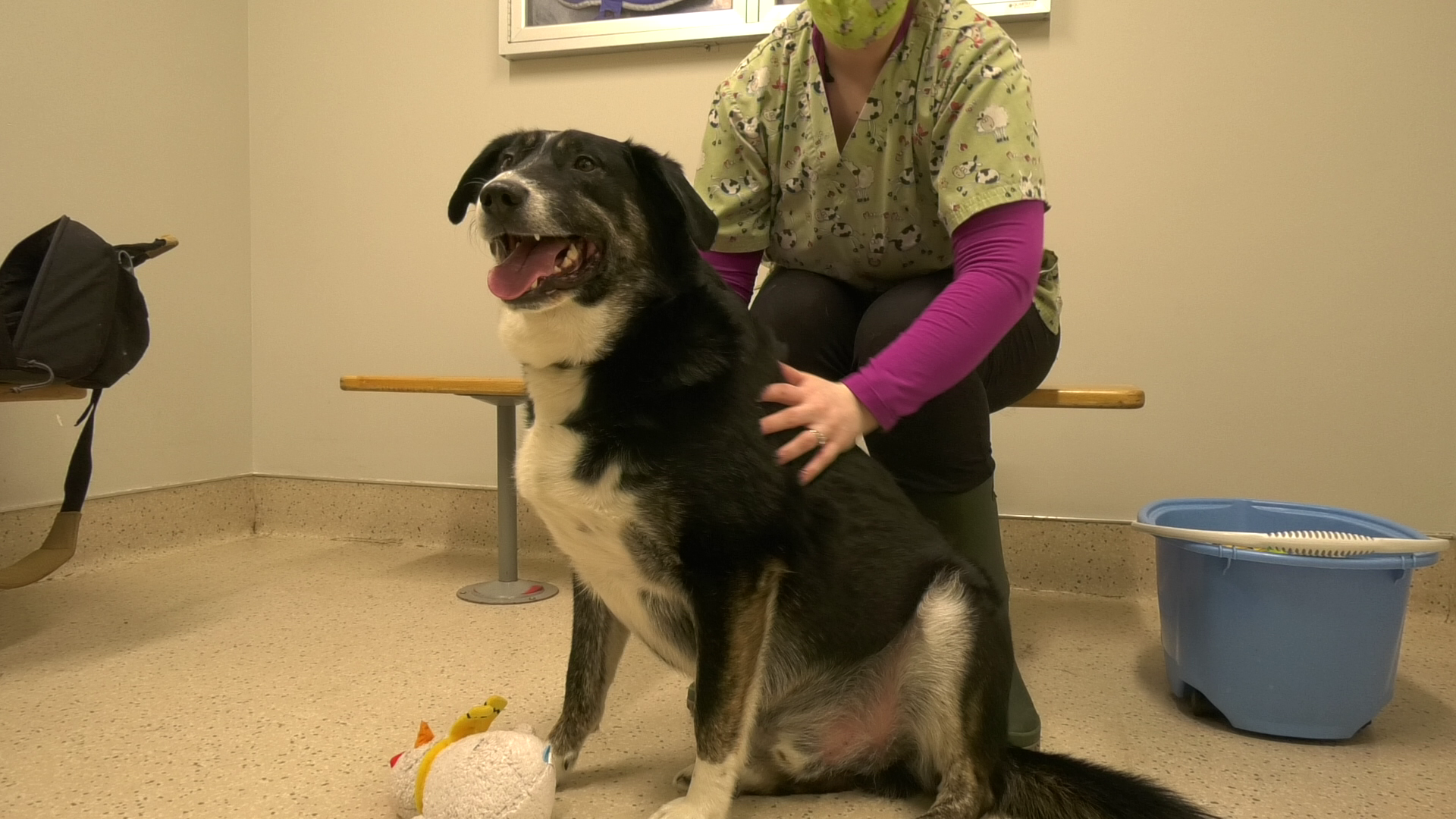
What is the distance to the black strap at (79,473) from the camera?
1.86 metres

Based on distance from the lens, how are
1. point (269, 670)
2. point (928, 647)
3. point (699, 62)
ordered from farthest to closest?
1. point (699, 62)
2. point (269, 670)
3. point (928, 647)

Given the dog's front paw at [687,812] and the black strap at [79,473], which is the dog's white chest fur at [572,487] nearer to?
the dog's front paw at [687,812]

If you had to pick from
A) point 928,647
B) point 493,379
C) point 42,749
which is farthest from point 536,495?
point 493,379

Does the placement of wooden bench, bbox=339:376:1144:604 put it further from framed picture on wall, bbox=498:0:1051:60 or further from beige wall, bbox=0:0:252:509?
framed picture on wall, bbox=498:0:1051:60

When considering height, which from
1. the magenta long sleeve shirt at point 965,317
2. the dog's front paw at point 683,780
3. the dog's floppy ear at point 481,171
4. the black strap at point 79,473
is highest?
the dog's floppy ear at point 481,171

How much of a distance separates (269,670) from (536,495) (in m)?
0.91

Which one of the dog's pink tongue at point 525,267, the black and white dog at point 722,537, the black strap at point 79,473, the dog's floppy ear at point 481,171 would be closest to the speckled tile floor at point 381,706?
the black and white dog at point 722,537

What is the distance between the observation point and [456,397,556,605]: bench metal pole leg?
2.16m

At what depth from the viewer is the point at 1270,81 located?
84.0 inches

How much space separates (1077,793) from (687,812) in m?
0.47

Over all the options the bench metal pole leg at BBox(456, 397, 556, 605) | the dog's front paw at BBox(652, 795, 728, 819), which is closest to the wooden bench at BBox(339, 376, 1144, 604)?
the bench metal pole leg at BBox(456, 397, 556, 605)

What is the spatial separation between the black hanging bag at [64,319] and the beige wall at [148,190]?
526 mm

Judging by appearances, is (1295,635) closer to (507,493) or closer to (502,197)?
(502,197)

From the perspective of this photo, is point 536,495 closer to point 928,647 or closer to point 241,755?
point 928,647
